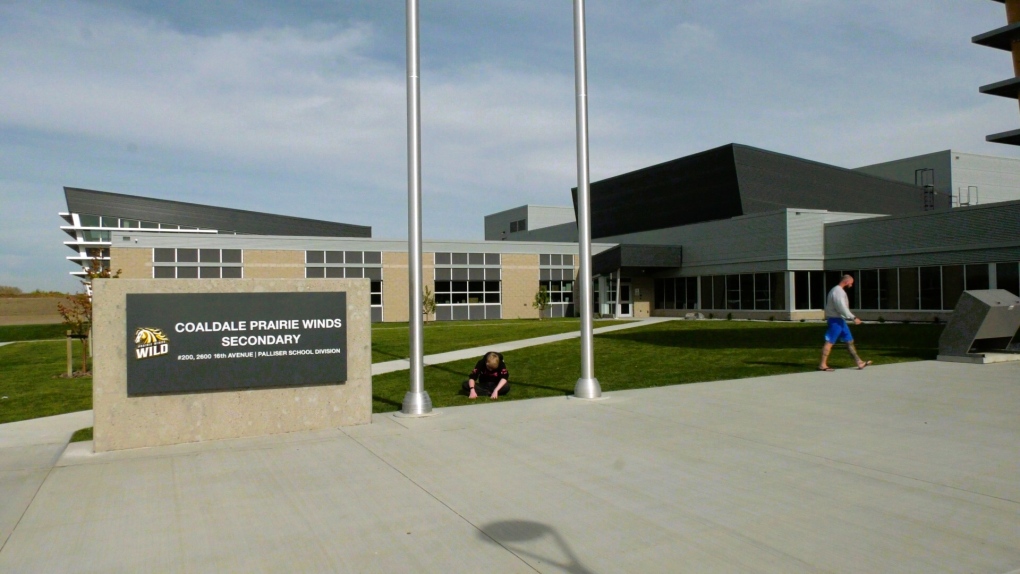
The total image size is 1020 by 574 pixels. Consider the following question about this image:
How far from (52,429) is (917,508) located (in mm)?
9709

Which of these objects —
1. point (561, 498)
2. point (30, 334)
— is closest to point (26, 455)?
point (561, 498)

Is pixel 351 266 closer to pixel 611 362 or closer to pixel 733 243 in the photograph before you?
pixel 733 243

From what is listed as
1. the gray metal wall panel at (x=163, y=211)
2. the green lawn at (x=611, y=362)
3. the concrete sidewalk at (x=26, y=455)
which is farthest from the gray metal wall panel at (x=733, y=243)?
the gray metal wall panel at (x=163, y=211)

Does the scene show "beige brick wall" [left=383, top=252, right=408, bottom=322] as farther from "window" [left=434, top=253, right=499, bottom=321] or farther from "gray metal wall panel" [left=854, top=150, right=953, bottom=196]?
"gray metal wall panel" [left=854, top=150, right=953, bottom=196]

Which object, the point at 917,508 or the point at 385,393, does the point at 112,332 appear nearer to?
the point at 385,393

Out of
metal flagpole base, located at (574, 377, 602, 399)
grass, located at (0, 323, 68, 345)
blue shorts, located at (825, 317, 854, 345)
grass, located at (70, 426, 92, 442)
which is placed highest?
blue shorts, located at (825, 317, 854, 345)

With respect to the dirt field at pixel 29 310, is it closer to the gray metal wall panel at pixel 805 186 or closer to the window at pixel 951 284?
the gray metal wall panel at pixel 805 186

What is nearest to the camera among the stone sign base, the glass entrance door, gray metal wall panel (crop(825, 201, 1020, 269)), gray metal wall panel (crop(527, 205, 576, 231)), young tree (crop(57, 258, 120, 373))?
the stone sign base

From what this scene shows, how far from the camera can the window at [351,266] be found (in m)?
44.7

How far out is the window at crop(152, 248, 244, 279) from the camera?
41.5 metres

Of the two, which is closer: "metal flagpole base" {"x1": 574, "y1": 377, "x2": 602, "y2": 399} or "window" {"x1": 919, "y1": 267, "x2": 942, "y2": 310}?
"metal flagpole base" {"x1": 574, "y1": 377, "x2": 602, "y2": 399}

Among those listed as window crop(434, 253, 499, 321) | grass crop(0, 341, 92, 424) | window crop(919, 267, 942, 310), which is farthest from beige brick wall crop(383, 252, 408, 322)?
window crop(919, 267, 942, 310)

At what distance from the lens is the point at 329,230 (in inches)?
3278

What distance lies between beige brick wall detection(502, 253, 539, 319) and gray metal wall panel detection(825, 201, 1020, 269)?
19825 millimetres
